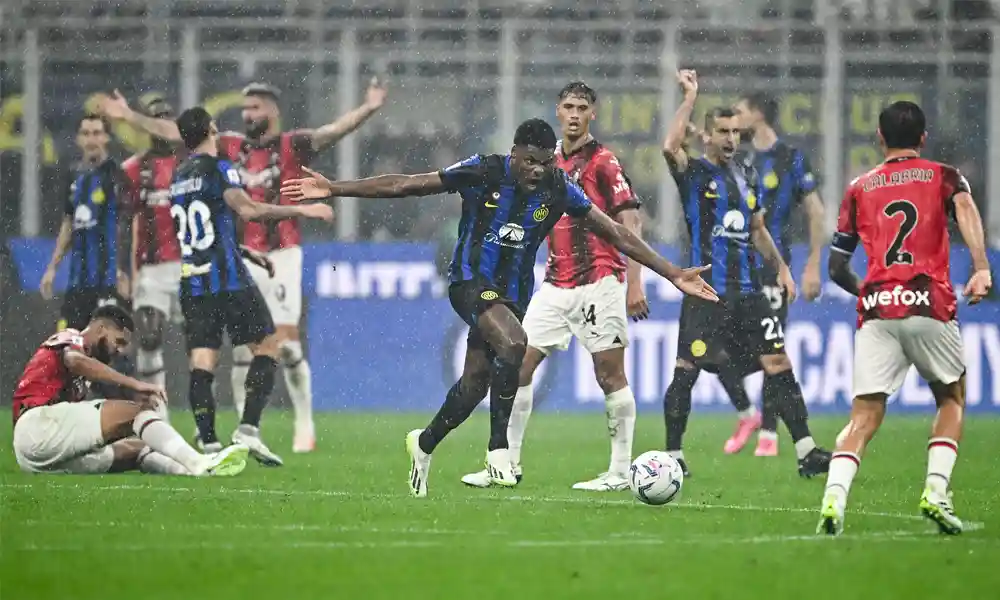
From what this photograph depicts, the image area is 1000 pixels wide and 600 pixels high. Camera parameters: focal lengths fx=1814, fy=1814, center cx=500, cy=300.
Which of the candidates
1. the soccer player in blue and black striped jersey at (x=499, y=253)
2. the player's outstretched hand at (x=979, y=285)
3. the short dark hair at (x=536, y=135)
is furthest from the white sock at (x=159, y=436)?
the player's outstretched hand at (x=979, y=285)

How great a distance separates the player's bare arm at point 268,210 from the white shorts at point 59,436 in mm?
1470

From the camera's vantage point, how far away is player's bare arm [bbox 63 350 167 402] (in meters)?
10.1

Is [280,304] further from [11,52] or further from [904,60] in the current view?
[904,60]

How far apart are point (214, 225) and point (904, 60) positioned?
30.1 feet

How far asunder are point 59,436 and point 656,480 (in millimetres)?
3520

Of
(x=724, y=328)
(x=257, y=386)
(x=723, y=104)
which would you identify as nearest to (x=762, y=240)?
(x=724, y=328)

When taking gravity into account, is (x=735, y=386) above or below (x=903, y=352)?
below

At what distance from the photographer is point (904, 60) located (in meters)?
18.5

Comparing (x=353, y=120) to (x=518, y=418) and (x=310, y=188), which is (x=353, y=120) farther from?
(x=310, y=188)

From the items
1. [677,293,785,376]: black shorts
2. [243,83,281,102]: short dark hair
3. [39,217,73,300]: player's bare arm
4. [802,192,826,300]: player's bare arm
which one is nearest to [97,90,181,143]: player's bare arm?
[243,83,281,102]: short dark hair

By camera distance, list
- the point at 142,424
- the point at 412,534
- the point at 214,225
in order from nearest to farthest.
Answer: the point at 412,534, the point at 142,424, the point at 214,225

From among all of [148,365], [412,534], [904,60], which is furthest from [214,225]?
[904,60]

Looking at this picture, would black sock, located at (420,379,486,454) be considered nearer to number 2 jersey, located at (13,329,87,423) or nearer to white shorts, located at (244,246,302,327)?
number 2 jersey, located at (13,329,87,423)

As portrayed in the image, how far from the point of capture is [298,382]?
43.2 ft
